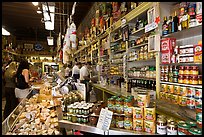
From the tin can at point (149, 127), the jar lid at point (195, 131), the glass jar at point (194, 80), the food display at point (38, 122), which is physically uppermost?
the glass jar at point (194, 80)

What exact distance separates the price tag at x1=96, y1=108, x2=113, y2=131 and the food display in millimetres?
650

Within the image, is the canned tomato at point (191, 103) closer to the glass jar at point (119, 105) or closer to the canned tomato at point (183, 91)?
the canned tomato at point (183, 91)

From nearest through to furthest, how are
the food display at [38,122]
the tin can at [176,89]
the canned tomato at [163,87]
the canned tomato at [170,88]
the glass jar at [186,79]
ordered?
1. the food display at [38,122]
2. the glass jar at [186,79]
3. the tin can at [176,89]
4. the canned tomato at [170,88]
5. the canned tomato at [163,87]

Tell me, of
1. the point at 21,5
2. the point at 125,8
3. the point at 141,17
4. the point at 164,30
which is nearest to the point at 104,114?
the point at 164,30

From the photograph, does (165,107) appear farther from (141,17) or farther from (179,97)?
(141,17)

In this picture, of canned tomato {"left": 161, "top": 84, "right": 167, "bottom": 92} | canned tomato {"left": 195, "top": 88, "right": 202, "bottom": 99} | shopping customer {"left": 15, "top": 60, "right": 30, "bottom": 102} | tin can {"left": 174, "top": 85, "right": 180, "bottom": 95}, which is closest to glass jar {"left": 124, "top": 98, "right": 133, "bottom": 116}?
canned tomato {"left": 195, "top": 88, "right": 202, "bottom": 99}

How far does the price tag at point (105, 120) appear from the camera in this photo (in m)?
1.54

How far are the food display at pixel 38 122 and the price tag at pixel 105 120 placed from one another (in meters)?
0.65

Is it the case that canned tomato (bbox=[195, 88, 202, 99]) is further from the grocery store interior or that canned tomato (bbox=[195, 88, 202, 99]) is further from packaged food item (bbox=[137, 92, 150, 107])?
packaged food item (bbox=[137, 92, 150, 107])

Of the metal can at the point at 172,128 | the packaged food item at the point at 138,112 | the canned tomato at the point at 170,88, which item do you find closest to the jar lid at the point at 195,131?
the metal can at the point at 172,128

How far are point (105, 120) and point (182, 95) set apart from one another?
1.49 meters

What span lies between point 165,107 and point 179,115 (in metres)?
0.30

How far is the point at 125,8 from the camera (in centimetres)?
429

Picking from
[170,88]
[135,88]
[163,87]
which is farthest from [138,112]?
[135,88]
